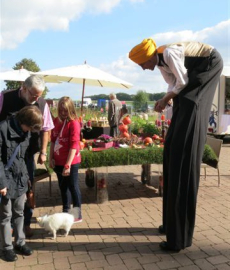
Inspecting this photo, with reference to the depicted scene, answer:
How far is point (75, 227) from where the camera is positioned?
3.83 metres

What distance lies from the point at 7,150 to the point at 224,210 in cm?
328

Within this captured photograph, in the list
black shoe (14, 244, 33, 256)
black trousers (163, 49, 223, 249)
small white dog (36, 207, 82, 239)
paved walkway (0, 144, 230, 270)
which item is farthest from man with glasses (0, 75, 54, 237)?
black trousers (163, 49, 223, 249)

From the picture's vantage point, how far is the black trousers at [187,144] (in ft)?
9.38

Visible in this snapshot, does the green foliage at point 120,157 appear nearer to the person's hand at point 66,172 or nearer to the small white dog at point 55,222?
the person's hand at point 66,172

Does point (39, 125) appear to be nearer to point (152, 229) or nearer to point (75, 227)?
point (75, 227)

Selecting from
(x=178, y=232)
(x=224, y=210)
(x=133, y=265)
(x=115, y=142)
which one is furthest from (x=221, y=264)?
(x=115, y=142)

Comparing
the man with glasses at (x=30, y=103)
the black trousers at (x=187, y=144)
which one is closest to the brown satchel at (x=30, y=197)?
the man with glasses at (x=30, y=103)

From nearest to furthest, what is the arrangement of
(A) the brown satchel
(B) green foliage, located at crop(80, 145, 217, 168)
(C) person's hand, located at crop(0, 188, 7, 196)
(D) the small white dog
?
(C) person's hand, located at crop(0, 188, 7, 196) < (A) the brown satchel < (D) the small white dog < (B) green foliage, located at crop(80, 145, 217, 168)

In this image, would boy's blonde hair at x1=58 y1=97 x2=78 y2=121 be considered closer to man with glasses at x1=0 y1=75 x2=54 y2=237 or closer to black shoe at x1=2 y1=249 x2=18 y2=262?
man with glasses at x1=0 y1=75 x2=54 y2=237

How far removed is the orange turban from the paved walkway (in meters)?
2.01

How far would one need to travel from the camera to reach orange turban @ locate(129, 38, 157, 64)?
2861mm

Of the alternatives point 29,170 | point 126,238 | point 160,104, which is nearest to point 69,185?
point 29,170

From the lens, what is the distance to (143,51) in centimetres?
286

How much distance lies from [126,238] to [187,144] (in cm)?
141
